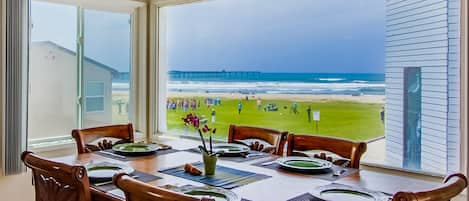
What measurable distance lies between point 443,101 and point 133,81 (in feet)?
8.91

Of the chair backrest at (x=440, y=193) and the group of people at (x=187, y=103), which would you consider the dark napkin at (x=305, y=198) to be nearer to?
the chair backrest at (x=440, y=193)

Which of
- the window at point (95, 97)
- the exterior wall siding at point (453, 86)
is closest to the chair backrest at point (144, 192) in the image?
the exterior wall siding at point (453, 86)

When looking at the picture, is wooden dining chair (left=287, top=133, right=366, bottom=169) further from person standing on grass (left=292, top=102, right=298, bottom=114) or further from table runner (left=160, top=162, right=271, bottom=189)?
person standing on grass (left=292, top=102, right=298, bottom=114)

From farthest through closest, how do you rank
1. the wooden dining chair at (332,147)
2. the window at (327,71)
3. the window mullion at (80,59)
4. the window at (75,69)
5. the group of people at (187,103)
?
the group of people at (187,103)
the window mullion at (80,59)
the window at (75,69)
the window at (327,71)
the wooden dining chair at (332,147)

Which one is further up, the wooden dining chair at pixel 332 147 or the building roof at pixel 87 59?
the building roof at pixel 87 59

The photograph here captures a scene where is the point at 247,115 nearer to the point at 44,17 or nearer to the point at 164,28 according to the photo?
the point at 164,28

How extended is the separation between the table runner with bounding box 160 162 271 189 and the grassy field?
3.92ft

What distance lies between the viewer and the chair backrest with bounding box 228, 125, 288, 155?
254 centimetres

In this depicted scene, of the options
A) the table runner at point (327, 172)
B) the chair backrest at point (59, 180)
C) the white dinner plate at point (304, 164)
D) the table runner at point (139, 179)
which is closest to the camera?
the chair backrest at point (59, 180)

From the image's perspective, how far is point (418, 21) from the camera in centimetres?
254

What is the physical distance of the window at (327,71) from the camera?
8.09 ft

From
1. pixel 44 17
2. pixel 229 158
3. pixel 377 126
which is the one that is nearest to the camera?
pixel 229 158

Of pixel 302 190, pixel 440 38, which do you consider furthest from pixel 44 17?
pixel 440 38

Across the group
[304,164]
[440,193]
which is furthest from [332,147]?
[440,193]
